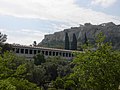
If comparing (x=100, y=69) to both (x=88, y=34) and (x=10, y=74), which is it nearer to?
(x=10, y=74)

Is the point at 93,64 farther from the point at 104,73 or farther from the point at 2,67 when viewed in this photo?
the point at 2,67

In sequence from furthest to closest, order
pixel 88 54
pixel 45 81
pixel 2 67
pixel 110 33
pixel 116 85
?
1. pixel 110 33
2. pixel 45 81
3. pixel 88 54
4. pixel 116 85
5. pixel 2 67

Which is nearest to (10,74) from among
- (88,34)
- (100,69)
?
(100,69)

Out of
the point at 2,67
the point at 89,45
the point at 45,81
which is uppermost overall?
the point at 89,45

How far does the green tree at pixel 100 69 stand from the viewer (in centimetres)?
1304

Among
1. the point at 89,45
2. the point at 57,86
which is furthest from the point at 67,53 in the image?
the point at 89,45

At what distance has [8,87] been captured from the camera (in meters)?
9.48

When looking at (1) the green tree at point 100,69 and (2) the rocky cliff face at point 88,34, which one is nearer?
(1) the green tree at point 100,69

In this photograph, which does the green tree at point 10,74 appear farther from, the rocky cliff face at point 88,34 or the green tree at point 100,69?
the rocky cliff face at point 88,34

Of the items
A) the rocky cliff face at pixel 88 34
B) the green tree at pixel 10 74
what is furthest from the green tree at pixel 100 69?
the rocky cliff face at pixel 88 34

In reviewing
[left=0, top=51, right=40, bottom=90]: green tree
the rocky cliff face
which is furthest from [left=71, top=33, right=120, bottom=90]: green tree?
the rocky cliff face

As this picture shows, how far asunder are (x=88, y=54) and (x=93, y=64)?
0.78 meters

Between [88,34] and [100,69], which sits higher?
[88,34]

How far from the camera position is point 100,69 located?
1314 cm
